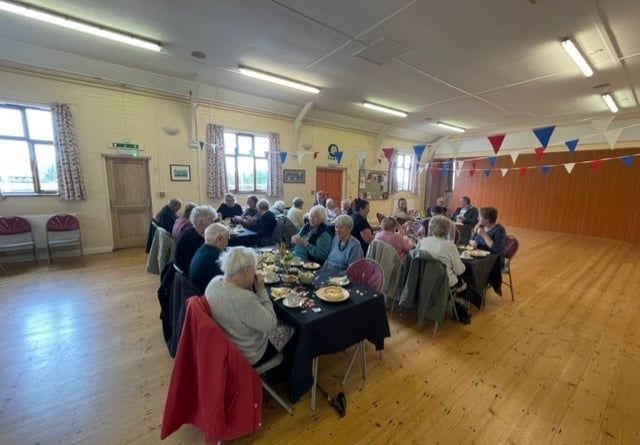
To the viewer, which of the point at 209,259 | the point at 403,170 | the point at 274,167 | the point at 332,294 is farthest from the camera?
the point at 403,170

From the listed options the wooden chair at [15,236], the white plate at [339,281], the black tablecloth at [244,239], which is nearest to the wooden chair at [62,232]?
the wooden chair at [15,236]

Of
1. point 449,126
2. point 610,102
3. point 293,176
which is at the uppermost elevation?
point 449,126

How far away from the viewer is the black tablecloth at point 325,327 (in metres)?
1.71

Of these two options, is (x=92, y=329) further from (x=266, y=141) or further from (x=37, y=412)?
(x=266, y=141)

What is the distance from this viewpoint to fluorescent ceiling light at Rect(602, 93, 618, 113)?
5.76 m

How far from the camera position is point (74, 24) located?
139 inches

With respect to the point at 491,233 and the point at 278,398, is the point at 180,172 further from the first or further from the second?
the point at 491,233

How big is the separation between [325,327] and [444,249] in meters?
1.69

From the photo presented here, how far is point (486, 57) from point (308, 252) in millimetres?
4280

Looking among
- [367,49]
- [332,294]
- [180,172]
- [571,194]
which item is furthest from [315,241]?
[571,194]

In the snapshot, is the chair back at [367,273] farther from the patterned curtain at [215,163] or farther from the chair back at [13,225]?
the chair back at [13,225]

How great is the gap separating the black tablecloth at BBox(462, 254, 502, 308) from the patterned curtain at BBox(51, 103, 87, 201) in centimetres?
683

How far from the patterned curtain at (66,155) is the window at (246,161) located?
2919 millimetres

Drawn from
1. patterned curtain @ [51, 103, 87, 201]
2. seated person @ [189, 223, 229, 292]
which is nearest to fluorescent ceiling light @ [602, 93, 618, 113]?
seated person @ [189, 223, 229, 292]
